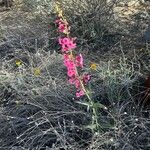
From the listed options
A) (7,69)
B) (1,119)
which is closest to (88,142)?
(1,119)

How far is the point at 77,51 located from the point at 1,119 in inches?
52.4

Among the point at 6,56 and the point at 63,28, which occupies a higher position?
the point at 63,28

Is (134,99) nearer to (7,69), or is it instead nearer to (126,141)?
(126,141)

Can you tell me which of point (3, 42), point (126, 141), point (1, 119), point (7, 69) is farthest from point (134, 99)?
point (3, 42)

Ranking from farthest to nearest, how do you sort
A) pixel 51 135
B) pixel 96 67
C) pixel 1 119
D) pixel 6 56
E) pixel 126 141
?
pixel 6 56, pixel 96 67, pixel 1 119, pixel 51 135, pixel 126 141

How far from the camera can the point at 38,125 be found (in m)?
3.52

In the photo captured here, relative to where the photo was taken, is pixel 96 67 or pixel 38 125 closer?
pixel 38 125

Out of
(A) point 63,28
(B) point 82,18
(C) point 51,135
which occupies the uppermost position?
(A) point 63,28

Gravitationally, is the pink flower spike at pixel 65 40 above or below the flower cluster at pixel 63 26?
below

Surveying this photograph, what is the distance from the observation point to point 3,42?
4.99 meters

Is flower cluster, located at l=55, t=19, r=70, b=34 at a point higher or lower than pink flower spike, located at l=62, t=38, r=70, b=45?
higher

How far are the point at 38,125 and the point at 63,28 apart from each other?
3.00ft

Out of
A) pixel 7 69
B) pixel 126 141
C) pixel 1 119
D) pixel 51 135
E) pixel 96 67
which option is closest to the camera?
pixel 126 141

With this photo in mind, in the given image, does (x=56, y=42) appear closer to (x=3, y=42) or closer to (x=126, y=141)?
(x=3, y=42)
